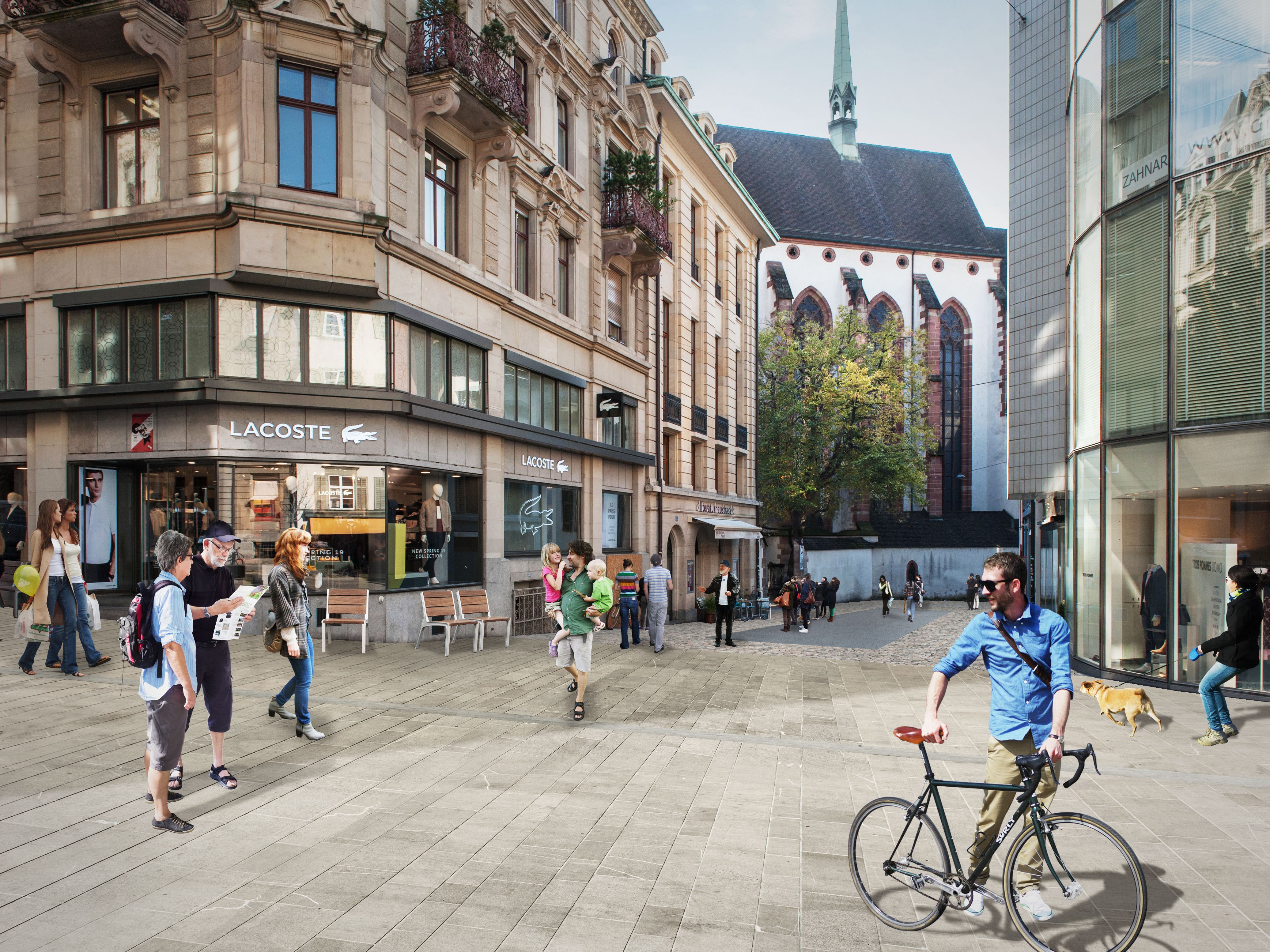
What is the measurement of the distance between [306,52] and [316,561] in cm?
815

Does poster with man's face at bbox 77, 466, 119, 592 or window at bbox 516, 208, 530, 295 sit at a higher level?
window at bbox 516, 208, 530, 295

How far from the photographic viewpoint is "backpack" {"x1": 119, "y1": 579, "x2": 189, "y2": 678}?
5109mm

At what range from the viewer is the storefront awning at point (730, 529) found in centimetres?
3003

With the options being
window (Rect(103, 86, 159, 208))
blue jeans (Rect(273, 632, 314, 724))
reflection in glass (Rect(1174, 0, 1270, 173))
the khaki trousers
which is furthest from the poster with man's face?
A: reflection in glass (Rect(1174, 0, 1270, 173))

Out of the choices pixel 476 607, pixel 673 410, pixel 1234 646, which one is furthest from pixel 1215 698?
pixel 673 410

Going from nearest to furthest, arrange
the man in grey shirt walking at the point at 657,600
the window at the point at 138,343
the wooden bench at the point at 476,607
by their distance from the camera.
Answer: the window at the point at 138,343
the wooden bench at the point at 476,607
the man in grey shirt walking at the point at 657,600

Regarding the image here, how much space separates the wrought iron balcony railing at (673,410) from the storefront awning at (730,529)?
3.64m

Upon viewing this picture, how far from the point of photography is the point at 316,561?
45.4ft

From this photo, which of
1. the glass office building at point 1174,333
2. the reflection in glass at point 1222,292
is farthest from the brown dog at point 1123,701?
the reflection in glass at point 1222,292

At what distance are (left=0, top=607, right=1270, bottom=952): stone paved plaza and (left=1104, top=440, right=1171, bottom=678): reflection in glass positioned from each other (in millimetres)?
1924

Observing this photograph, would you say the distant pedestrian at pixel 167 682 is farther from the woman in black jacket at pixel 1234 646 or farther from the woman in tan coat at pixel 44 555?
the woman in black jacket at pixel 1234 646

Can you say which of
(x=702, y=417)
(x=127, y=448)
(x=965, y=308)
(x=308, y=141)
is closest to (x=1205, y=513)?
(x=308, y=141)

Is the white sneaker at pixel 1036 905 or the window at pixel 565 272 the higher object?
the window at pixel 565 272

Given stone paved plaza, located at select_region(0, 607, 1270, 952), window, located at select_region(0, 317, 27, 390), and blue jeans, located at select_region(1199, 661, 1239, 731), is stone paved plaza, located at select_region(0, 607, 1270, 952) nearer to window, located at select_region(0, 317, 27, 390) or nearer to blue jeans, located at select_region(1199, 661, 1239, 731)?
blue jeans, located at select_region(1199, 661, 1239, 731)
